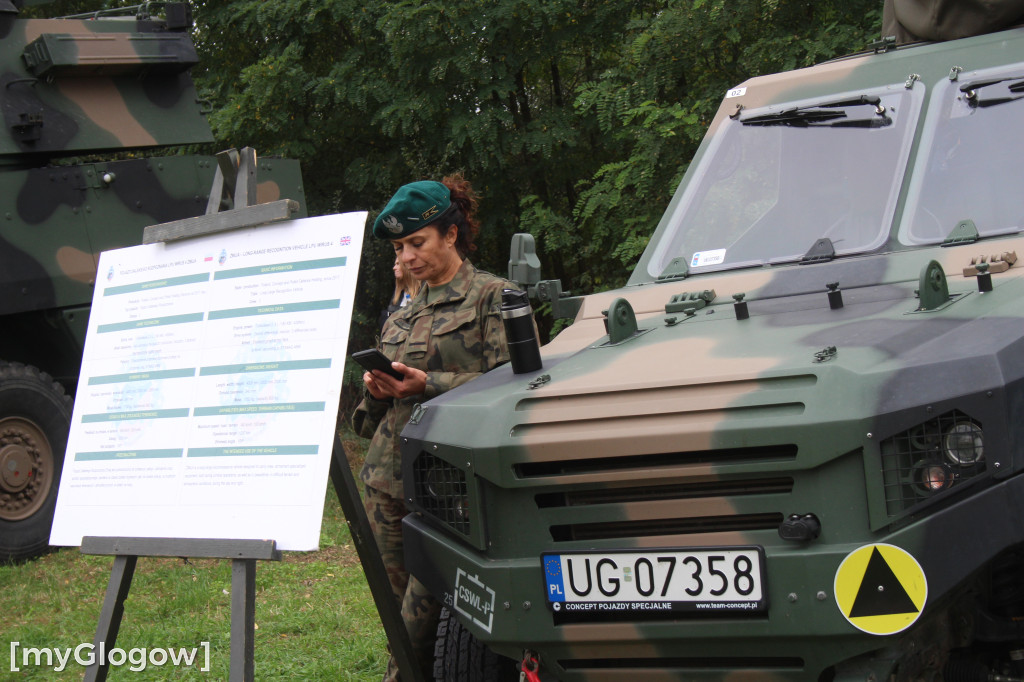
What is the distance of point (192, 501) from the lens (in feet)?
11.2

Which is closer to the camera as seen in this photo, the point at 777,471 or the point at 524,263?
the point at 777,471

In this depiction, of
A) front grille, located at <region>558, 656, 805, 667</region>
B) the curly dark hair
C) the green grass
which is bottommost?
the green grass

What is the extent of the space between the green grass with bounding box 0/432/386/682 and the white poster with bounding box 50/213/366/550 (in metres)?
1.69

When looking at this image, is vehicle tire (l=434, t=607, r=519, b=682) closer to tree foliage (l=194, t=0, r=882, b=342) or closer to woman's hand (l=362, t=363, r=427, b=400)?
woman's hand (l=362, t=363, r=427, b=400)

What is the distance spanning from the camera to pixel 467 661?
368cm

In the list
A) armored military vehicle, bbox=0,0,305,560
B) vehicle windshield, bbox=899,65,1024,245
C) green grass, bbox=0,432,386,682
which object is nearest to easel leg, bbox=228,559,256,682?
green grass, bbox=0,432,386,682

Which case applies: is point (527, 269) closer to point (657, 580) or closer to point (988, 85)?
point (657, 580)

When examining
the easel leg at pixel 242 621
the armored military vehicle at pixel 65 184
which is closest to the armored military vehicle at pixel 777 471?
the easel leg at pixel 242 621

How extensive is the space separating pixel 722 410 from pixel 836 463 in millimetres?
290

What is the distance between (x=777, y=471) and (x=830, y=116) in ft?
6.69

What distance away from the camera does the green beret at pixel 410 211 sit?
403cm

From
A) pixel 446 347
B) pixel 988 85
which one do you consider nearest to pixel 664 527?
pixel 446 347

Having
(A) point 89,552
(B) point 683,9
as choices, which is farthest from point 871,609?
(B) point 683,9

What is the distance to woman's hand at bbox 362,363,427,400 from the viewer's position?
378 centimetres
